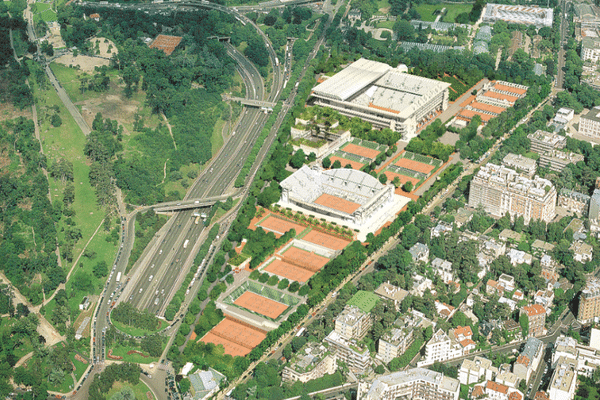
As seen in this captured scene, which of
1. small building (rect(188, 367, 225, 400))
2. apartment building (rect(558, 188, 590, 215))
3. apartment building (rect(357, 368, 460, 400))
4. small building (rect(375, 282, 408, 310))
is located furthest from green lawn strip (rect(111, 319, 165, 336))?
apartment building (rect(558, 188, 590, 215))

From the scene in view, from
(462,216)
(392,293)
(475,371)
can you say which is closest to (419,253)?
(392,293)

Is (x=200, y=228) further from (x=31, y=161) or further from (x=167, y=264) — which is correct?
(x=31, y=161)

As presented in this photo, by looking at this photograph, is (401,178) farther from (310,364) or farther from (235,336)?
(310,364)

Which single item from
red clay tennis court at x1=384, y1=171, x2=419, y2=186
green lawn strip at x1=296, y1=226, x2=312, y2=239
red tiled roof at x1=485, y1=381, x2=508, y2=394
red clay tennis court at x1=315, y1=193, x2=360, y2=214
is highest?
red tiled roof at x1=485, y1=381, x2=508, y2=394

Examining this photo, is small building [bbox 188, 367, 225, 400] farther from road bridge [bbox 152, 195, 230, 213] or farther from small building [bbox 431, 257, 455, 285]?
road bridge [bbox 152, 195, 230, 213]

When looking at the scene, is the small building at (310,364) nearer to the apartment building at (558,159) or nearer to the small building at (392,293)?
the small building at (392,293)

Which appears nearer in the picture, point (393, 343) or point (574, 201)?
point (393, 343)

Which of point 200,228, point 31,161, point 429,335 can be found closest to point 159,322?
point 200,228
